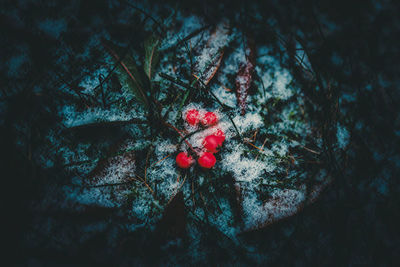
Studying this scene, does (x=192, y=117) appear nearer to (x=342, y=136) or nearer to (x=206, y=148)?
(x=206, y=148)

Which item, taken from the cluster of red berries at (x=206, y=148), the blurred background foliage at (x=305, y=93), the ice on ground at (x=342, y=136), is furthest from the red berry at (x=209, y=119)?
the ice on ground at (x=342, y=136)

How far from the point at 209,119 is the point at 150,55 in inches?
19.4

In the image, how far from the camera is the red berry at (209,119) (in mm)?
1000

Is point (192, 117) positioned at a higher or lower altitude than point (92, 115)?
lower

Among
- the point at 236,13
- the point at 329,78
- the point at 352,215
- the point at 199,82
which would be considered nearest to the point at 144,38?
the point at 199,82

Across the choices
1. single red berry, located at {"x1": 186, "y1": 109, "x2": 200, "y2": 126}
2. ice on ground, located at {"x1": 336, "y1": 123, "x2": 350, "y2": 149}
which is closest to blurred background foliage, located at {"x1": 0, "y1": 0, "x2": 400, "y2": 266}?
ice on ground, located at {"x1": 336, "y1": 123, "x2": 350, "y2": 149}

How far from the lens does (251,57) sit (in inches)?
46.6

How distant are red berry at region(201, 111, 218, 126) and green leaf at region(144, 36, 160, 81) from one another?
1.29 feet

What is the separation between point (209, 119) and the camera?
1002mm

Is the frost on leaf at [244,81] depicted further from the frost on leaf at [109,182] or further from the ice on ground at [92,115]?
the frost on leaf at [109,182]

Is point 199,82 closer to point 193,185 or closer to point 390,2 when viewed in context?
point 193,185

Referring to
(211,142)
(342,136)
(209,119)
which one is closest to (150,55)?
(209,119)

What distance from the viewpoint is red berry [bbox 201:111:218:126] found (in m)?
1.00

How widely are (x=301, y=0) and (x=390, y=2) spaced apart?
2.24 feet
